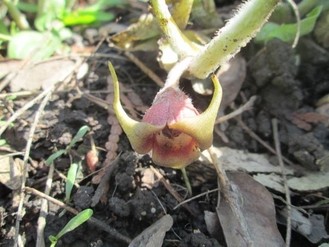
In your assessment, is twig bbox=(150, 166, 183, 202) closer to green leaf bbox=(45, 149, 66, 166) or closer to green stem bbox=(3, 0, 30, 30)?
green leaf bbox=(45, 149, 66, 166)

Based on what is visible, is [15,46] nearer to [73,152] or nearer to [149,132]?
[73,152]

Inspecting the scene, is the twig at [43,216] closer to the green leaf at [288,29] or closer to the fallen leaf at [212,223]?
the fallen leaf at [212,223]

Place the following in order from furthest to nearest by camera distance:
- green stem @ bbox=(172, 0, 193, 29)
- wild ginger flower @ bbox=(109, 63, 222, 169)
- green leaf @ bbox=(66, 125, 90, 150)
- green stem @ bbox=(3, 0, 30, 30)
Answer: green stem @ bbox=(3, 0, 30, 30) < green stem @ bbox=(172, 0, 193, 29) < green leaf @ bbox=(66, 125, 90, 150) < wild ginger flower @ bbox=(109, 63, 222, 169)

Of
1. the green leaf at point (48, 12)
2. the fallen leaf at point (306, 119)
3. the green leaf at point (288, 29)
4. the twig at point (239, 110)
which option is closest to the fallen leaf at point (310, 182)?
the fallen leaf at point (306, 119)

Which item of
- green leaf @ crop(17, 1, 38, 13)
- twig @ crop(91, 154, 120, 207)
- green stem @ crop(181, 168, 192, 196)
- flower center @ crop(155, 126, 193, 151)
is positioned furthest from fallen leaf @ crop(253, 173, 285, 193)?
green leaf @ crop(17, 1, 38, 13)

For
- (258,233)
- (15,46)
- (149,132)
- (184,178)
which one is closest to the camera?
(149,132)

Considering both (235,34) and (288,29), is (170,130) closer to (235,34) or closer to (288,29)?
(235,34)

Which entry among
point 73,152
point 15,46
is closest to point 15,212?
point 73,152
